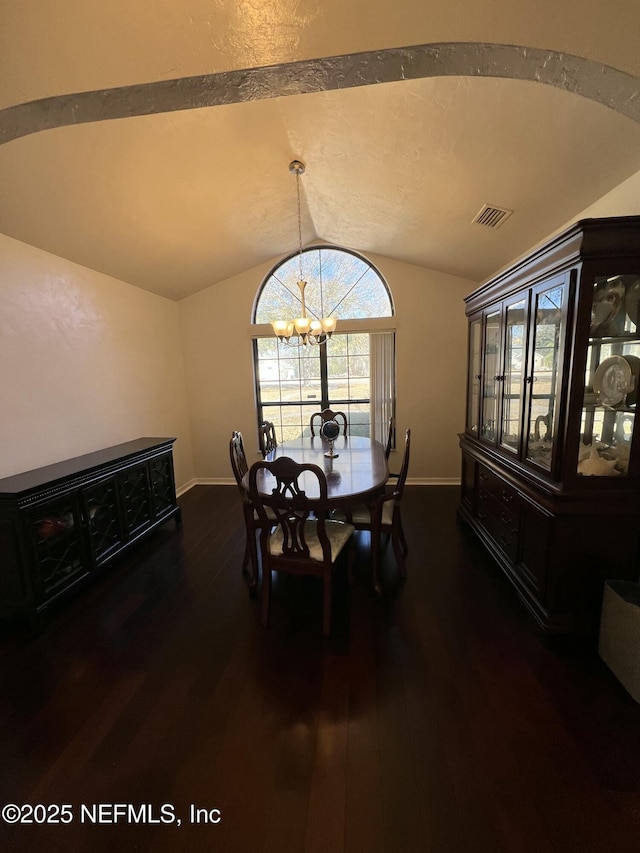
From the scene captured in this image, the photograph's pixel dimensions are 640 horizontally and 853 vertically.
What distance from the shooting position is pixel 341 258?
14.2ft

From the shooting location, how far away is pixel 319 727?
143cm

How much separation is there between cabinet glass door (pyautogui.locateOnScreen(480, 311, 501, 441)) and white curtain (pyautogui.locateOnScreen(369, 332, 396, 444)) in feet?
5.18

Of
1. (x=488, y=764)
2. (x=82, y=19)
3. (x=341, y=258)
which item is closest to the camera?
(x=82, y=19)

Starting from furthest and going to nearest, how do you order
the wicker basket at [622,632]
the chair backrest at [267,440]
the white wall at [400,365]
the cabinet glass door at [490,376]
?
the white wall at [400,365], the chair backrest at [267,440], the cabinet glass door at [490,376], the wicker basket at [622,632]

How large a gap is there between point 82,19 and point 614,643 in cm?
321

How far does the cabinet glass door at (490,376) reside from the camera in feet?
8.36

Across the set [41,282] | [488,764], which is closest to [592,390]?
[488,764]

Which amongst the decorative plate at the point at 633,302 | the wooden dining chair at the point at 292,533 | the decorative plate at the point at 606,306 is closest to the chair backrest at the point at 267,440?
the wooden dining chair at the point at 292,533

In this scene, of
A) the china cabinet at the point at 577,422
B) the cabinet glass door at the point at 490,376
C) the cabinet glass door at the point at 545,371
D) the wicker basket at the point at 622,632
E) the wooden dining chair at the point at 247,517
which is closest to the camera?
the wicker basket at the point at 622,632

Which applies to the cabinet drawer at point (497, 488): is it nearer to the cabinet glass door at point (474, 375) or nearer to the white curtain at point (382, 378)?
the cabinet glass door at point (474, 375)

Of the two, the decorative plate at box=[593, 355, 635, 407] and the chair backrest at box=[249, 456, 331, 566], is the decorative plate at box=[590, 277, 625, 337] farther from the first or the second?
the chair backrest at box=[249, 456, 331, 566]

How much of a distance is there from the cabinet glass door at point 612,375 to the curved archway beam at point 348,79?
0.77 m

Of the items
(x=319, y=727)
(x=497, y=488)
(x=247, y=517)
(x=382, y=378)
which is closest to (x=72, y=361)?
(x=247, y=517)

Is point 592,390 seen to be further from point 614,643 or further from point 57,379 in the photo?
point 57,379
